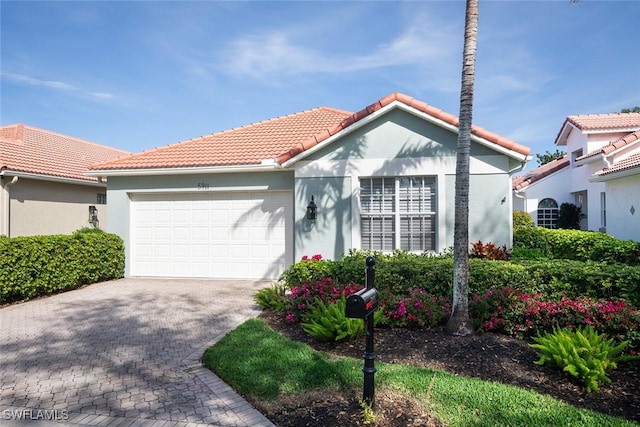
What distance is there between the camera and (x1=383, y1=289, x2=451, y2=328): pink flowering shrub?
608 cm

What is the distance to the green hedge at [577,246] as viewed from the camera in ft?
33.4

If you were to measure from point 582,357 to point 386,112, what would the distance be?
23.7 ft

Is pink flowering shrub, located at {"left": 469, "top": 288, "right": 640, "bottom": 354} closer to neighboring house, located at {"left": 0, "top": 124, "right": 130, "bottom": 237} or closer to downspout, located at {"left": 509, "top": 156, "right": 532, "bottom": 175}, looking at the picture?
downspout, located at {"left": 509, "top": 156, "right": 532, "bottom": 175}

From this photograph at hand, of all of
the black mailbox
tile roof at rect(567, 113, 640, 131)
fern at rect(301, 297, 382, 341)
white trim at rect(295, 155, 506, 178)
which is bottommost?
fern at rect(301, 297, 382, 341)

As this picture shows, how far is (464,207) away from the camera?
5902 millimetres

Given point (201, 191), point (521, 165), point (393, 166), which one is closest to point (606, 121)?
point (521, 165)

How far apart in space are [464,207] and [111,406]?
5.32 m

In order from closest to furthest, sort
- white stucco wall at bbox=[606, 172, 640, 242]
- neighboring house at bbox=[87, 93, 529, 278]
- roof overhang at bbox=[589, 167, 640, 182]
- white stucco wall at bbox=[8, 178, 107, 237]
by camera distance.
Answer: neighboring house at bbox=[87, 93, 529, 278] → white stucco wall at bbox=[8, 178, 107, 237] → roof overhang at bbox=[589, 167, 640, 182] → white stucco wall at bbox=[606, 172, 640, 242]

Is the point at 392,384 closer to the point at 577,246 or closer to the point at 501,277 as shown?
the point at 501,277

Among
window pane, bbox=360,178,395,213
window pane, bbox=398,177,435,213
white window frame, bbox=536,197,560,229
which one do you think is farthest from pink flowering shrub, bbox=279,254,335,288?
white window frame, bbox=536,197,560,229

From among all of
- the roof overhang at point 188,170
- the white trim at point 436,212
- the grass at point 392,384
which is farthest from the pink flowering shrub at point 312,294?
the roof overhang at point 188,170

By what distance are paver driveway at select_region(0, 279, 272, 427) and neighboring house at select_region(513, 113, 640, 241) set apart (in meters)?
15.3

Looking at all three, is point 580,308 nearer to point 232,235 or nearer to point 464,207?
point 464,207

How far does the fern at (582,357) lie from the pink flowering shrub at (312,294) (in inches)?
120
